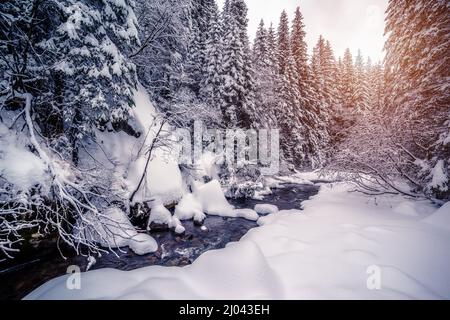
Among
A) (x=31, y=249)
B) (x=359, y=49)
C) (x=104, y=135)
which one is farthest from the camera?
(x=359, y=49)

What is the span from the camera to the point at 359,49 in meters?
49.0

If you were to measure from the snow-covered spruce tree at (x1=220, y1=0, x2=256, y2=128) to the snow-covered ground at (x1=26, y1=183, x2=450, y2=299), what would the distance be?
13.0 m

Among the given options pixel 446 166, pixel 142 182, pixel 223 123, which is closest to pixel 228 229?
pixel 142 182

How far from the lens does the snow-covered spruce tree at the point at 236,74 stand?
57.5 feet

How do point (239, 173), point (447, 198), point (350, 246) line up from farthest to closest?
point (239, 173), point (447, 198), point (350, 246)

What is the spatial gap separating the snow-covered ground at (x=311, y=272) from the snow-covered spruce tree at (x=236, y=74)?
13.0 m

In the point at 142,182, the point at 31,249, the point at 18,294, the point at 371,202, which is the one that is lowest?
the point at 18,294

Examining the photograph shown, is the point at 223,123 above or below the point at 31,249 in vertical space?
above

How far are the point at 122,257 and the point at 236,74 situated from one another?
15.2 m

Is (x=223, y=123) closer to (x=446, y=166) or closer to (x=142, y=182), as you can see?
(x=142, y=182)

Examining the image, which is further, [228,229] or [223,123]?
[223,123]

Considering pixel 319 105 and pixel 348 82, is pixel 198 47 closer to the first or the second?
pixel 319 105

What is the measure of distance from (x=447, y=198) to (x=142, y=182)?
12224 mm

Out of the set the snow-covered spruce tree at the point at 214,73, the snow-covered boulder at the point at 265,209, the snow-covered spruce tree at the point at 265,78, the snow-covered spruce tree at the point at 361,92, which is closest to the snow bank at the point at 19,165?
the snow-covered boulder at the point at 265,209
